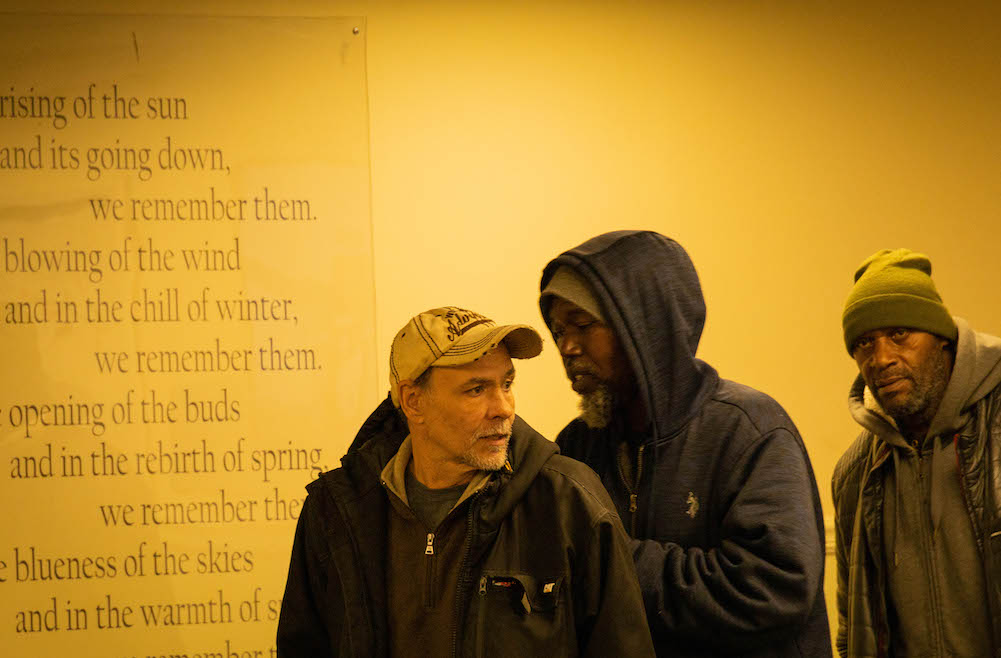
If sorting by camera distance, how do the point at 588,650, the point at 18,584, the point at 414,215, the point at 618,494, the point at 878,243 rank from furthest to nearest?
the point at 878,243
the point at 414,215
the point at 18,584
the point at 618,494
the point at 588,650

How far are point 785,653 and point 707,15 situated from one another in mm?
2157

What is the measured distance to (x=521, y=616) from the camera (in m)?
1.76

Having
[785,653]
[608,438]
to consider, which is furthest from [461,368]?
[785,653]

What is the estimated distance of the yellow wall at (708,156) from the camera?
312 cm

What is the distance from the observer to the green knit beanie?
2.42 meters

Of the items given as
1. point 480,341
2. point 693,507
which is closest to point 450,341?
point 480,341

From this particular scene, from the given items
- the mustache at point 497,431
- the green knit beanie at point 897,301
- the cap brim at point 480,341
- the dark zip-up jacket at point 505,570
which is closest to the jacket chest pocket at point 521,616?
the dark zip-up jacket at point 505,570

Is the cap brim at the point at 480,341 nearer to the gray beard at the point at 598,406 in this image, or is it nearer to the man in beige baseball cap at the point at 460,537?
the man in beige baseball cap at the point at 460,537

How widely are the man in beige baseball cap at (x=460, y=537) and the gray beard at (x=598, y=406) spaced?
0.20m

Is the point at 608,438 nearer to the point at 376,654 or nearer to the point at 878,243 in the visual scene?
the point at 376,654

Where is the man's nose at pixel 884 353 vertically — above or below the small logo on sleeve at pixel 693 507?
above

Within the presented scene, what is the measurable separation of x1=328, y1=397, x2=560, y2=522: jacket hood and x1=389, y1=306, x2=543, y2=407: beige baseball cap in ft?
0.41

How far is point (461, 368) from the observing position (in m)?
1.89

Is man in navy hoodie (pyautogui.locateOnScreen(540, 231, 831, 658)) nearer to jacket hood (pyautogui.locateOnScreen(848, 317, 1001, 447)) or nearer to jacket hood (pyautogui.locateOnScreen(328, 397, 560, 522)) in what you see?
jacket hood (pyautogui.locateOnScreen(328, 397, 560, 522))
